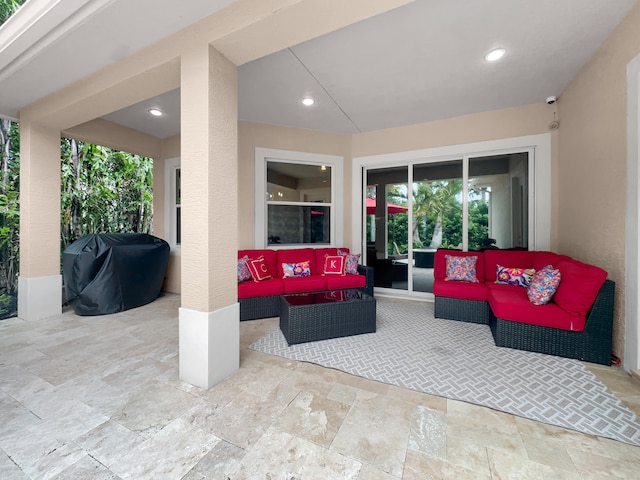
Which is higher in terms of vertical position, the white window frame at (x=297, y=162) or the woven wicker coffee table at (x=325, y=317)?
the white window frame at (x=297, y=162)

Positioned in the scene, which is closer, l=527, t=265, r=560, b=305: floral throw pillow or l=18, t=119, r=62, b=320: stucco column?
l=527, t=265, r=560, b=305: floral throw pillow

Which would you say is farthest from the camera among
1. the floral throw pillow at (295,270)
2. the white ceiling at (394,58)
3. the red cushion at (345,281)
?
the floral throw pillow at (295,270)

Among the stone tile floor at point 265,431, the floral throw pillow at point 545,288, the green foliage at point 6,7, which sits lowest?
the stone tile floor at point 265,431

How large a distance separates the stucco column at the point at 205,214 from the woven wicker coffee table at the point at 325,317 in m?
0.76

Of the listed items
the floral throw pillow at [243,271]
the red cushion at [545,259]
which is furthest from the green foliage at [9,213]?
the red cushion at [545,259]

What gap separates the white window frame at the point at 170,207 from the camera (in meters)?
4.66

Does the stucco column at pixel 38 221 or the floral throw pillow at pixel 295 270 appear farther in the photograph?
the floral throw pillow at pixel 295 270

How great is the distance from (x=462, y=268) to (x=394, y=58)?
271 cm

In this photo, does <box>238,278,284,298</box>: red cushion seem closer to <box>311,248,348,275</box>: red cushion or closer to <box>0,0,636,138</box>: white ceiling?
<box>311,248,348,275</box>: red cushion

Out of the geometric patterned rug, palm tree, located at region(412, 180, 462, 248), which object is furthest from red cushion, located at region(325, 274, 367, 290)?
palm tree, located at region(412, 180, 462, 248)

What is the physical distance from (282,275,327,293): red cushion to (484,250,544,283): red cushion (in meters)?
2.28

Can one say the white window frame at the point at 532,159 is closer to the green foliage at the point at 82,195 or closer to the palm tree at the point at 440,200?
the palm tree at the point at 440,200

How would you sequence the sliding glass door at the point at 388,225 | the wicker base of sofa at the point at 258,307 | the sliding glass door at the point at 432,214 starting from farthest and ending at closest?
1. the sliding glass door at the point at 388,225
2. the sliding glass door at the point at 432,214
3. the wicker base of sofa at the point at 258,307

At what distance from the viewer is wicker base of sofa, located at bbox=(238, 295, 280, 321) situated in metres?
3.24
